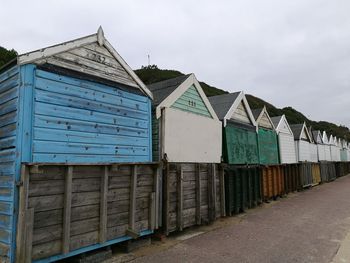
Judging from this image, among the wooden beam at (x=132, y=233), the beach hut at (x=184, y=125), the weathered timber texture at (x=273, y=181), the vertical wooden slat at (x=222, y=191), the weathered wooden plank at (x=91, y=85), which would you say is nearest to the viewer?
the weathered wooden plank at (x=91, y=85)

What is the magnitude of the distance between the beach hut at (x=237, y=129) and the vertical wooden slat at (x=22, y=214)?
8536 millimetres

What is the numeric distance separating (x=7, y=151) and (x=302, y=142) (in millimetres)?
22201

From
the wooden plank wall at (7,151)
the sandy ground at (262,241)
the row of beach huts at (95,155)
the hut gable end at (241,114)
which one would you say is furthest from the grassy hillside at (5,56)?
the sandy ground at (262,241)

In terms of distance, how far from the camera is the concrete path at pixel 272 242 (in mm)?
6461

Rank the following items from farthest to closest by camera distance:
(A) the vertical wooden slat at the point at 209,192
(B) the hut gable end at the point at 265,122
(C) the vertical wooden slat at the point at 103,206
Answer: (B) the hut gable end at the point at 265,122 < (A) the vertical wooden slat at the point at 209,192 < (C) the vertical wooden slat at the point at 103,206

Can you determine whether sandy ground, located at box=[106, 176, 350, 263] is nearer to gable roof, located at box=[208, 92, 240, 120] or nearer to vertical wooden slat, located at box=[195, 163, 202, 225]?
vertical wooden slat, located at box=[195, 163, 202, 225]

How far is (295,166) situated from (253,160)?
7278 millimetres

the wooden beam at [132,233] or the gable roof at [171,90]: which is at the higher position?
the gable roof at [171,90]

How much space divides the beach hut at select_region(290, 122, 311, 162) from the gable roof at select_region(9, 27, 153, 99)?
57.7ft

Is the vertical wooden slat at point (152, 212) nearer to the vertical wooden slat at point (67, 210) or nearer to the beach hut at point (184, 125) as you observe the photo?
the beach hut at point (184, 125)

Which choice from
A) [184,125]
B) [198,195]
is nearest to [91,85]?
[184,125]

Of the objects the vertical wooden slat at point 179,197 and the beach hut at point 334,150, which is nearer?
the vertical wooden slat at point 179,197

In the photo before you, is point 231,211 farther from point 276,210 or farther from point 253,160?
point 253,160

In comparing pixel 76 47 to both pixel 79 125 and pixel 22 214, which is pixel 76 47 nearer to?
pixel 79 125
